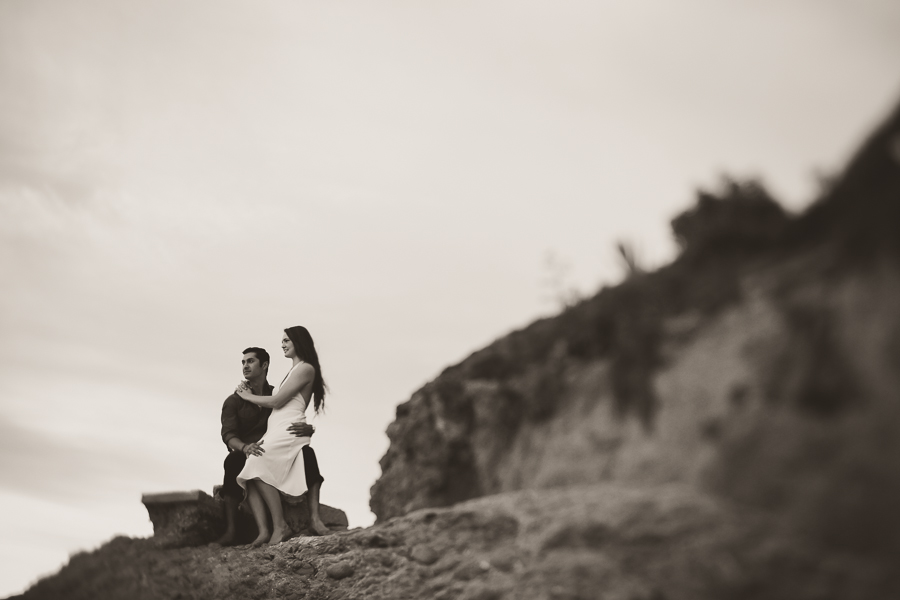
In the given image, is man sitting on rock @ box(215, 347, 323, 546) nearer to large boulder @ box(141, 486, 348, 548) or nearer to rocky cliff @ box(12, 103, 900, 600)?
large boulder @ box(141, 486, 348, 548)

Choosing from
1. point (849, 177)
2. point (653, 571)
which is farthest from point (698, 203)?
point (653, 571)

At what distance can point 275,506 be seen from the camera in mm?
7301

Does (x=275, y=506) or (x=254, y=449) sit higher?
(x=254, y=449)

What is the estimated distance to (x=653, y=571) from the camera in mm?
4324

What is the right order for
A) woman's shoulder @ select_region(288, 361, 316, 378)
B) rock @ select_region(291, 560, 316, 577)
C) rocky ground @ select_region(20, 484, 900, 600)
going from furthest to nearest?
woman's shoulder @ select_region(288, 361, 316, 378) < rock @ select_region(291, 560, 316, 577) < rocky ground @ select_region(20, 484, 900, 600)

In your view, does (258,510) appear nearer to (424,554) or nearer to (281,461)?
(281,461)

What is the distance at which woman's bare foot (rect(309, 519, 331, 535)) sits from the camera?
724 centimetres

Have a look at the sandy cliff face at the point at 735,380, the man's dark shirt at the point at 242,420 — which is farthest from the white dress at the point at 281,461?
the sandy cliff face at the point at 735,380

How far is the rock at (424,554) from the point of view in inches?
230

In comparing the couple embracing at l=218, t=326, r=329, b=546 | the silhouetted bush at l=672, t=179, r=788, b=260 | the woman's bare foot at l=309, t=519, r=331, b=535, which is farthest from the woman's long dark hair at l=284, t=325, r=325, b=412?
the silhouetted bush at l=672, t=179, r=788, b=260

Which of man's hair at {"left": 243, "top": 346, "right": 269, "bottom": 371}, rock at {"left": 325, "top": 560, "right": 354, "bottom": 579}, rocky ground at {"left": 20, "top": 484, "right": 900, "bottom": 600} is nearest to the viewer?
rocky ground at {"left": 20, "top": 484, "right": 900, "bottom": 600}

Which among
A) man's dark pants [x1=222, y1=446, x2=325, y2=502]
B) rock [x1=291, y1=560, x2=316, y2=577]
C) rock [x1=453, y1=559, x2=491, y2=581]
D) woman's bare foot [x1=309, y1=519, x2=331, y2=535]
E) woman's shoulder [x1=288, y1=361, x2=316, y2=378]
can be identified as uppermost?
woman's shoulder [x1=288, y1=361, x2=316, y2=378]

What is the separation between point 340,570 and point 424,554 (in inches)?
40.0

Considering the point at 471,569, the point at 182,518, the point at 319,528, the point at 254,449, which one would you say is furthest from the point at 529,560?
the point at 182,518
